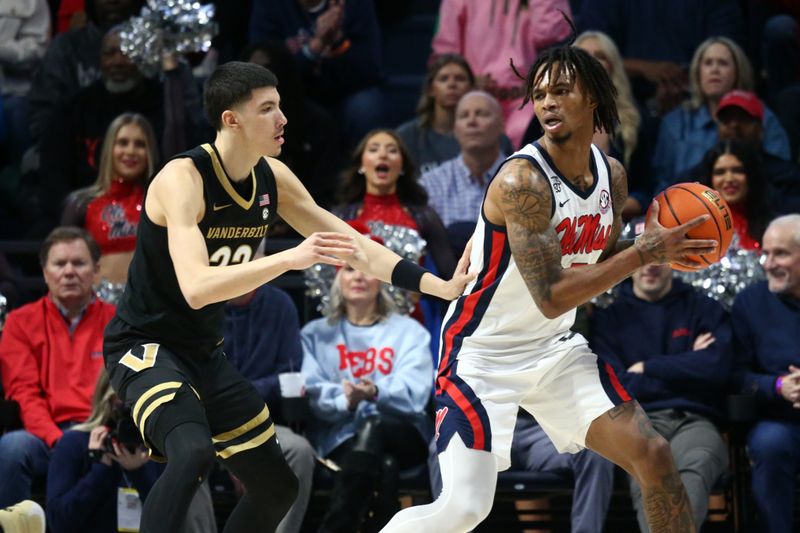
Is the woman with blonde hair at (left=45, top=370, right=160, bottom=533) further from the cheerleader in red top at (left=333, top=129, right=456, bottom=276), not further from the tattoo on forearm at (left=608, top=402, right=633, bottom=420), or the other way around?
the tattoo on forearm at (left=608, top=402, right=633, bottom=420)

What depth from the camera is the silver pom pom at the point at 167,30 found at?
308 inches

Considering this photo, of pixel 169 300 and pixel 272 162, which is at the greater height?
pixel 272 162

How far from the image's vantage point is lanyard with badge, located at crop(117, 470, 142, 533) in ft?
20.4

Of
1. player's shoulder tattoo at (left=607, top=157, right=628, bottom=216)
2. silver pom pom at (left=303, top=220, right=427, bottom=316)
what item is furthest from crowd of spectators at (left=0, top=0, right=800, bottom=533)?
player's shoulder tattoo at (left=607, top=157, right=628, bottom=216)

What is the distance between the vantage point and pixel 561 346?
183 inches

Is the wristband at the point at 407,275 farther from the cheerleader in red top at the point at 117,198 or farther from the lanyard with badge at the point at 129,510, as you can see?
the cheerleader in red top at the point at 117,198

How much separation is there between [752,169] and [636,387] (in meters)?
1.55

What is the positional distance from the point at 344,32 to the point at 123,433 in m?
3.78

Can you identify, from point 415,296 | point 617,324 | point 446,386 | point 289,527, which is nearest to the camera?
point 446,386

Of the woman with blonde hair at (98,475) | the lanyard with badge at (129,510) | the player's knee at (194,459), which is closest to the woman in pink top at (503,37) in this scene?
the woman with blonde hair at (98,475)

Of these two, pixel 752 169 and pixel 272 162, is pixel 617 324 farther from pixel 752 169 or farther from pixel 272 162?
pixel 272 162

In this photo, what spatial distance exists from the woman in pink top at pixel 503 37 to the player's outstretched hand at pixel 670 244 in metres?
4.40

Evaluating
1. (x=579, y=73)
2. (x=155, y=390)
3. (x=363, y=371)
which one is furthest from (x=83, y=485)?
(x=579, y=73)

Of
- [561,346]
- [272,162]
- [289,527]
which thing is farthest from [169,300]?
[289,527]
